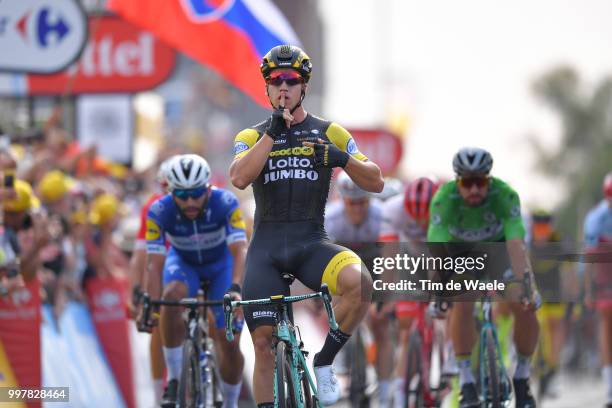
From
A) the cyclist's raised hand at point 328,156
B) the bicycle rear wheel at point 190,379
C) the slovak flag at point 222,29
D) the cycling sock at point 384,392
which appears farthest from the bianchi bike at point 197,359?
the slovak flag at point 222,29

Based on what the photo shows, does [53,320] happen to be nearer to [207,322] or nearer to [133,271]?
[133,271]

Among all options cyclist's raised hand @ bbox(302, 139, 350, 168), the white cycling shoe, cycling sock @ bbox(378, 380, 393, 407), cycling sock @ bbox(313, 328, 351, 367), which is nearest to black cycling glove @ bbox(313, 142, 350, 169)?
cyclist's raised hand @ bbox(302, 139, 350, 168)

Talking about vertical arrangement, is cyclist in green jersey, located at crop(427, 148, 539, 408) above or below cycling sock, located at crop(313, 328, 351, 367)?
above

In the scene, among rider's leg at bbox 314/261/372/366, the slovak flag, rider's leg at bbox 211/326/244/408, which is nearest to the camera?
rider's leg at bbox 314/261/372/366

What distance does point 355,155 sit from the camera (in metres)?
9.88

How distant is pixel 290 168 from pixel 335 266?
0.68 meters

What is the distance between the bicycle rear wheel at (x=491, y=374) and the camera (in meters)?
12.0

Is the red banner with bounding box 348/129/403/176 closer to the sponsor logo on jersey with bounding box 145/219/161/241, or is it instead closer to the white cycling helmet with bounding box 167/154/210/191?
the sponsor logo on jersey with bounding box 145/219/161/241

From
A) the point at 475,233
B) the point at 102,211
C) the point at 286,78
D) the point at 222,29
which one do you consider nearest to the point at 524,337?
the point at 475,233

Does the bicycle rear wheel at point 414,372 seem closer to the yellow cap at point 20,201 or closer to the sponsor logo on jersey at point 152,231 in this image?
the sponsor logo on jersey at point 152,231

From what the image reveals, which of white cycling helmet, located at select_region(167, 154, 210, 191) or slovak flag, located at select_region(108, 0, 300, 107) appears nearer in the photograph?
white cycling helmet, located at select_region(167, 154, 210, 191)

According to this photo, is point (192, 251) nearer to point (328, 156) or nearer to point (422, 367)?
point (422, 367)

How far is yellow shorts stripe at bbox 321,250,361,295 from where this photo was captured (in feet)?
31.6

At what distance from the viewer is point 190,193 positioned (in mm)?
11672
